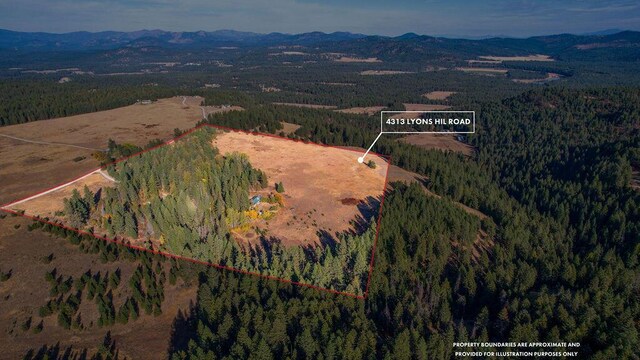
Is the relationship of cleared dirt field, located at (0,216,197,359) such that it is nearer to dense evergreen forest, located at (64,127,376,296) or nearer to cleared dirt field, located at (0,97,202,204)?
dense evergreen forest, located at (64,127,376,296)

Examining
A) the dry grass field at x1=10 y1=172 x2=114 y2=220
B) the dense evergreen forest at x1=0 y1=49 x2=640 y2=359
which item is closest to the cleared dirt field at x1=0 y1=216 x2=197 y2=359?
the dry grass field at x1=10 y1=172 x2=114 y2=220

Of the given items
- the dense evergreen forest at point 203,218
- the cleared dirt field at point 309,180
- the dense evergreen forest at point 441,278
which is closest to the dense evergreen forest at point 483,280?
the dense evergreen forest at point 441,278

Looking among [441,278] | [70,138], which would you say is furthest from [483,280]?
[70,138]

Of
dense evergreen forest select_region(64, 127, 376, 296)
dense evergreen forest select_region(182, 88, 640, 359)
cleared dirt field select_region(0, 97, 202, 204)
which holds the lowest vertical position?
dense evergreen forest select_region(182, 88, 640, 359)

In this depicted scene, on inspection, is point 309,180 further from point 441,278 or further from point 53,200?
point 53,200

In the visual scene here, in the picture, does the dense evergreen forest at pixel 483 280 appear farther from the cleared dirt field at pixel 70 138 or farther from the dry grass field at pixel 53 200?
the dry grass field at pixel 53 200

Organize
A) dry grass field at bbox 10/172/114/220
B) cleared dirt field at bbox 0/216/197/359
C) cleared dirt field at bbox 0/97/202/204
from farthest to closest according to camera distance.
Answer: cleared dirt field at bbox 0/97/202/204 → dry grass field at bbox 10/172/114/220 → cleared dirt field at bbox 0/216/197/359

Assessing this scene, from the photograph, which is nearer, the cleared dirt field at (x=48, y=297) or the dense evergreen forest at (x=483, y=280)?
the cleared dirt field at (x=48, y=297)
